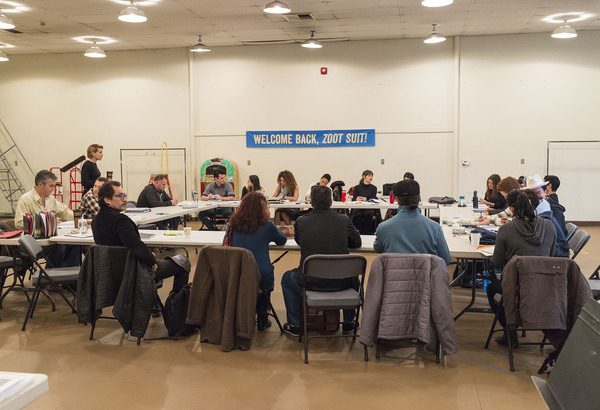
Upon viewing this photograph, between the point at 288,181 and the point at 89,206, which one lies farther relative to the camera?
the point at 288,181

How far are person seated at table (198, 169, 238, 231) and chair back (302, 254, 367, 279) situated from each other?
16.7ft

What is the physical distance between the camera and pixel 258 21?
932 centimetres

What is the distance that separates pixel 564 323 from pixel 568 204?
8.07 m

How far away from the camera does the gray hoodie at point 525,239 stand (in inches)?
147

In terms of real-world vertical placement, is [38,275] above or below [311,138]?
below

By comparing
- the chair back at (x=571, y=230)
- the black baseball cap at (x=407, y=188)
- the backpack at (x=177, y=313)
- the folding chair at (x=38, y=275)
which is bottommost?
the backpack at (x=177, y=313)

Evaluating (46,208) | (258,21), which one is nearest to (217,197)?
(258,21)

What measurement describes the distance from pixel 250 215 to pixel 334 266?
778 millimetres

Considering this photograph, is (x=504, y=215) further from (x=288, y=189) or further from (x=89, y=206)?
(x=89, y=206)

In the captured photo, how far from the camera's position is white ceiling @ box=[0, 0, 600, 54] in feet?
27.1

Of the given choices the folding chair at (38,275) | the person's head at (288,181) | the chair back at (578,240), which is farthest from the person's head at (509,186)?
the folding chair at (38,275)

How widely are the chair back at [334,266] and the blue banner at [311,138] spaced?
7546mm

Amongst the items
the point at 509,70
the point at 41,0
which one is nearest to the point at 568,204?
the point at 509,70

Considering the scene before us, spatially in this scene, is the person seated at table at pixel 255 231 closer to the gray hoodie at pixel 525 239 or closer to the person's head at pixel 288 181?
the gray hoodie at pixel 525 239
